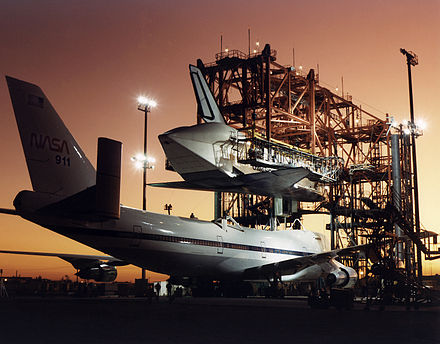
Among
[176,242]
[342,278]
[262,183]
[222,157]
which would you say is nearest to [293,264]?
[342,278]

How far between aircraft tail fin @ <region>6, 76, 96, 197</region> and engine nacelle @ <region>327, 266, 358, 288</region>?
16.7 m

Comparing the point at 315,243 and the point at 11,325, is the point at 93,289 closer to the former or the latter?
the point at 315,243

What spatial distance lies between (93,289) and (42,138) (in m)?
27.7

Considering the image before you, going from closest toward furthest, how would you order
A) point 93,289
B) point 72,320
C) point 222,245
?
point 72,320 → point 222,245 → point 93,289

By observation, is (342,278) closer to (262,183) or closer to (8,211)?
(262,183)

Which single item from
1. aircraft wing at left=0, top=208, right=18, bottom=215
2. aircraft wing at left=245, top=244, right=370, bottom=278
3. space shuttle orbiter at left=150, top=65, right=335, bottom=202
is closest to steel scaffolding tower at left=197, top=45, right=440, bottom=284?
space shuttle orbiter at left=150, top=65, right=335, bottom=202

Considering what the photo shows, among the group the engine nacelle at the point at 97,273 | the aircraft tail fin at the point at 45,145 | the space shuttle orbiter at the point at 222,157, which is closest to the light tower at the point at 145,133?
the space shuttle orbiter at the point at 222,157

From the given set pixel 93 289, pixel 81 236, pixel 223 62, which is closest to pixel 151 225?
pixel 81 236

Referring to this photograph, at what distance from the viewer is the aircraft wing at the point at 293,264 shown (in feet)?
97.9

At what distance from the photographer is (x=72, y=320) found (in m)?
16.2

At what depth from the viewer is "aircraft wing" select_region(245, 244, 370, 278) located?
29.9 meters

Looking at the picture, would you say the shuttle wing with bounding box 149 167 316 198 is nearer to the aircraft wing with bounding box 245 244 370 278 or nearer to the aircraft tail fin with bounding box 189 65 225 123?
the aircraft tail fin with bounding box 189 65 225 123

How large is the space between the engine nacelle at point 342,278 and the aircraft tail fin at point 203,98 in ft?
52.9

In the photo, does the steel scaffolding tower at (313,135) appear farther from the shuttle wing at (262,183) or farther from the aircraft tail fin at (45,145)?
the aircraft tail fin at (45,145)
